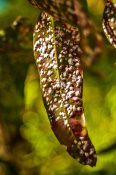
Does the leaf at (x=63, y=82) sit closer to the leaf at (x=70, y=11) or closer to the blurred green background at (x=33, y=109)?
the leaf at (x=70, y=11)

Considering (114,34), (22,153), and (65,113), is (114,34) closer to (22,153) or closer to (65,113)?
(65,113)

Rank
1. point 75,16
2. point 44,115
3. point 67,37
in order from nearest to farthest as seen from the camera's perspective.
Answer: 1. point 75,16
2. point 67,37
3. point 44,115

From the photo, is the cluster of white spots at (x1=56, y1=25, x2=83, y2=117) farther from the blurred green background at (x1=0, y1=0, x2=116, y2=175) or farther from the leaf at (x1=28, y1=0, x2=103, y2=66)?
the blurred green background at (x1=0, y1=0, x2=116, y2=175)

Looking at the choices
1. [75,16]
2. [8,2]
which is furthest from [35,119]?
[75,16]

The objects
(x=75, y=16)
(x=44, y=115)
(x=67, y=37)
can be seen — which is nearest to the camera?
(x=75, y=16)

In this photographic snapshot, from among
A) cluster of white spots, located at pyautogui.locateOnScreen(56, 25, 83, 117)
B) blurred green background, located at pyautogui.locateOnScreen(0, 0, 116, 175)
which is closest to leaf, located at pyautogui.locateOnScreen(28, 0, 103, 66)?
cluster of white spots, located at pyautogui.locateOnScreen(56, 25, 83, 117)

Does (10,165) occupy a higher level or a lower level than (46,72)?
lower

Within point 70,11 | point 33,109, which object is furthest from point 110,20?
point 33,109
